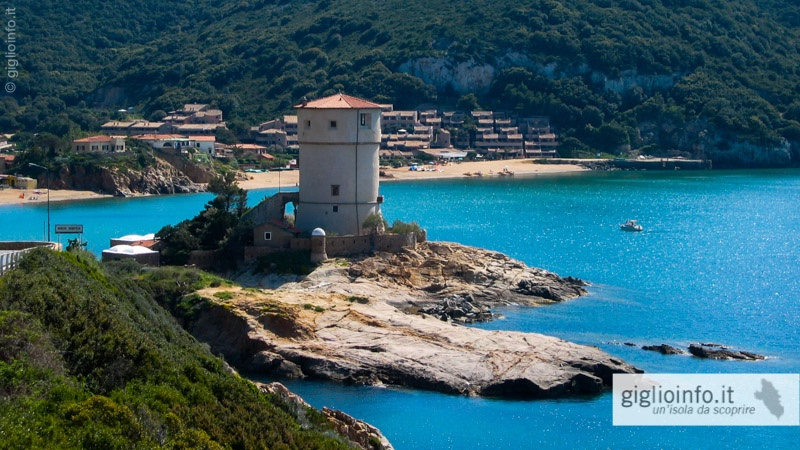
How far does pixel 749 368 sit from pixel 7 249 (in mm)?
18117

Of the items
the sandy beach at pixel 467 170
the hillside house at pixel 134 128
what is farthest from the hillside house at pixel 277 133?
the sandy beach at pixel 467 170

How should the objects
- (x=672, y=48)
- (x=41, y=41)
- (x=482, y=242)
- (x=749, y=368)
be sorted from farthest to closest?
(x=41, y=41) < (x=672, y=48) < (x=482, y=242) < (x=749, y=368)

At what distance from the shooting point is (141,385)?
1864cm

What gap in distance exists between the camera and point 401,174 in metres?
105

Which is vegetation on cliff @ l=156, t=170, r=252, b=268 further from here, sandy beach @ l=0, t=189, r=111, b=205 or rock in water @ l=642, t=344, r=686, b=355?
sandy beach @ l=0, t=189, r=111, b=205

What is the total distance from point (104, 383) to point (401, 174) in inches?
3404

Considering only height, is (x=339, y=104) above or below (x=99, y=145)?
above

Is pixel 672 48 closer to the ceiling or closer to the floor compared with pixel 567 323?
closer to the ceiling

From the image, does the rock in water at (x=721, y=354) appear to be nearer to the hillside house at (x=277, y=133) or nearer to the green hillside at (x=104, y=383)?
the green hillside at (x=104, y=383)

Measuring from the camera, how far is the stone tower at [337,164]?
42.0 meters

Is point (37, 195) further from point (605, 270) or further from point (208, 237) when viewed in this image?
point (605, 270)

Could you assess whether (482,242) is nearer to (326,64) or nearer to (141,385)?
(141,385)

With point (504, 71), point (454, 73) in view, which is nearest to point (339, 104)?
point (454, 73)

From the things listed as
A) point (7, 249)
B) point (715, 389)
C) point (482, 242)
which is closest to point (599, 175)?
point (482, 242)
